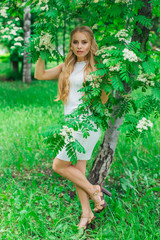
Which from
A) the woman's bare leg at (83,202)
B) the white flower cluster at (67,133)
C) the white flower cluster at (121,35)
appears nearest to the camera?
the white flower cluster at (67,133)

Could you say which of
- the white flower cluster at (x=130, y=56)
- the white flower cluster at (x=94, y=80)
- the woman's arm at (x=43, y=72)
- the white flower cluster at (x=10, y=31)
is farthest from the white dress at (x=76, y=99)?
the white flower cluster at (x=10, y=31)

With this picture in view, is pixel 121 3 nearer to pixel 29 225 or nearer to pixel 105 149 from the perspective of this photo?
pixel 105 149

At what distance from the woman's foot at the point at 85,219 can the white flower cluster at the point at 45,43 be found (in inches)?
70.8

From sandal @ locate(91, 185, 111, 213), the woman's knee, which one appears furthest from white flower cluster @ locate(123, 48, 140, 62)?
sandal @ locate(91, 185, 111, 213)

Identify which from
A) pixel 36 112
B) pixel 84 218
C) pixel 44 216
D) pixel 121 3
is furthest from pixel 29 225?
pixel 36 112

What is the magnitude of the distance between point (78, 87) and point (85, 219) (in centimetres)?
145

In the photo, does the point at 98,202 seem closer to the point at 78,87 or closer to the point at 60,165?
the point at 60,165

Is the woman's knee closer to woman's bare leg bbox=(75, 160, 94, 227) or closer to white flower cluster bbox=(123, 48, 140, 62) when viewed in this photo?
woman's bare leg bbox=(75, 160, 94, 227)

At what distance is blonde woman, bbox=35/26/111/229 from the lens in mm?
2502

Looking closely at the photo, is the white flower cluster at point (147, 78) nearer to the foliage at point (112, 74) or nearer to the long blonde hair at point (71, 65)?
the foliage at point (112, 74)

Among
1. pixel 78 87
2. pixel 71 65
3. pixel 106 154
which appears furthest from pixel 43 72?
pixel 106 154

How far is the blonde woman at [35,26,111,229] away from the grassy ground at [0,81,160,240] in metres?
0.24

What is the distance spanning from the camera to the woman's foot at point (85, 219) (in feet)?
8.84

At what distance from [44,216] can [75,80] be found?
163 centimetres
